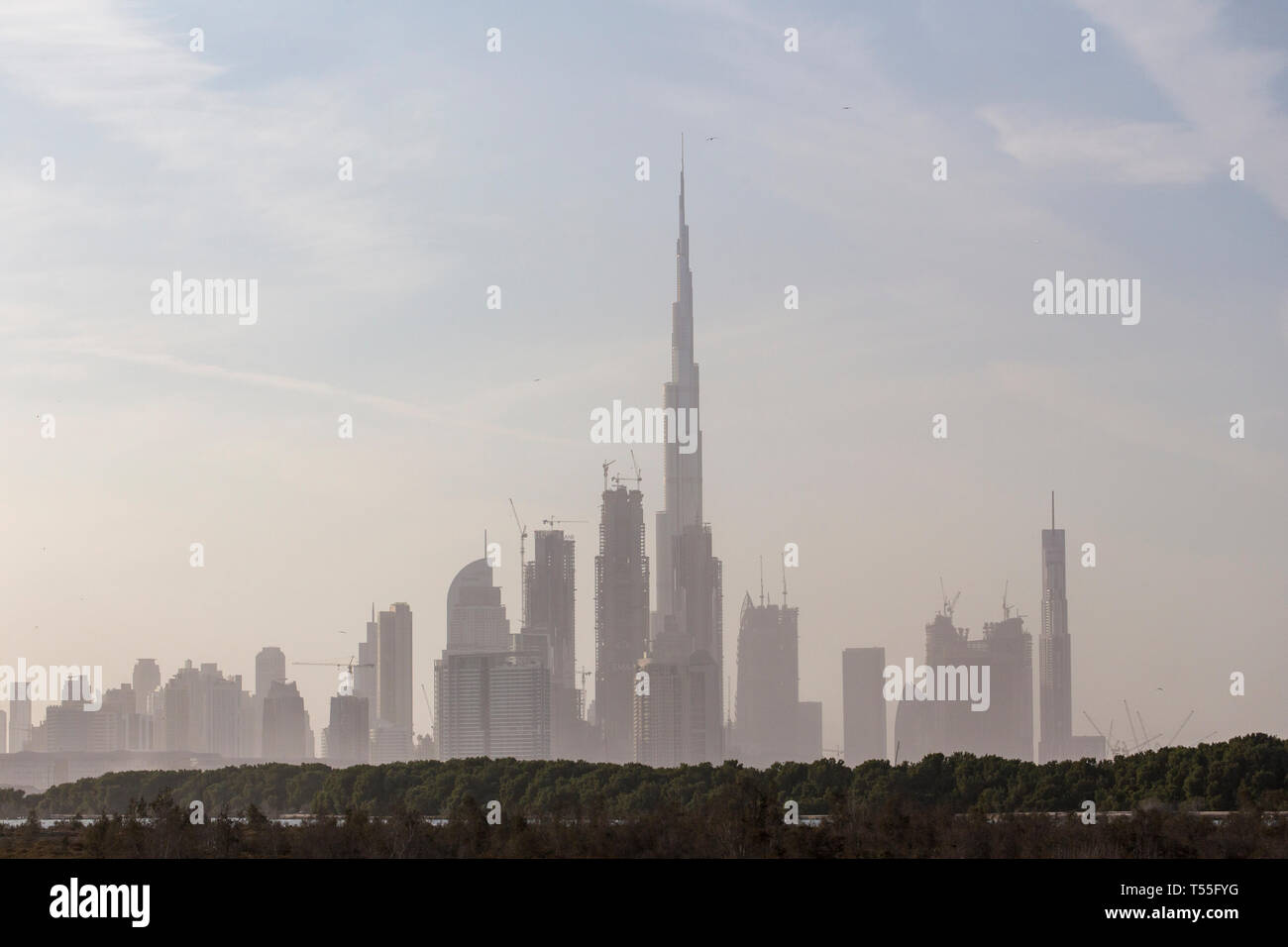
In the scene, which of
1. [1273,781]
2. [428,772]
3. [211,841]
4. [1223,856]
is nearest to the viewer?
[1223,856]

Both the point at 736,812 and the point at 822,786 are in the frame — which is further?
the point at 822,786

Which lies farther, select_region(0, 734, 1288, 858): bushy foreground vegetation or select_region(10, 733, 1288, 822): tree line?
select_region(10, 733, 1288, 822): tree line

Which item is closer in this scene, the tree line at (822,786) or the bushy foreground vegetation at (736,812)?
the bushy foreground vegetation at (736,812)

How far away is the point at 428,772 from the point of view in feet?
230

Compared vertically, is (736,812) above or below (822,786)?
above
